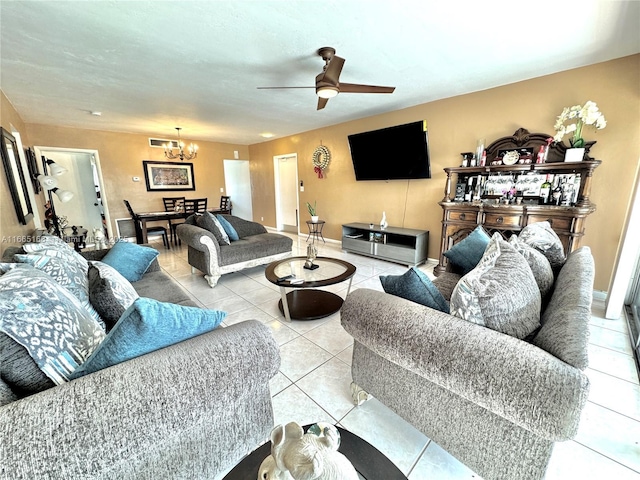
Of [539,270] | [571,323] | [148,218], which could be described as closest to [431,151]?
[539,270]

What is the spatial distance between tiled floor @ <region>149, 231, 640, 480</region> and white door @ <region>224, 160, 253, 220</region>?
5.24 metres

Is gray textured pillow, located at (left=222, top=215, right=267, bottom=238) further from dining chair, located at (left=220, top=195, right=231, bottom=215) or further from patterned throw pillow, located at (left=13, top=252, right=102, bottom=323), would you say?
patterned throw pillow, located at (left=13, top=252, right=102, bottom=323)

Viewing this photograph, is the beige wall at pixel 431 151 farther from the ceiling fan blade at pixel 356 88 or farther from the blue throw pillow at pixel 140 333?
the blue throw pillow at pixel 140 333

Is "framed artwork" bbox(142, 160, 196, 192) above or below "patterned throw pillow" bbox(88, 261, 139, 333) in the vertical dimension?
above

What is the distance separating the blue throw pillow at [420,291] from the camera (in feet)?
3.88

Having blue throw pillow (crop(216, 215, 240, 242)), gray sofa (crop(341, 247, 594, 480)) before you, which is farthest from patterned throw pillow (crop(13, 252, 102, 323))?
blue throw pillow (crop(216, 215, 240, 242))

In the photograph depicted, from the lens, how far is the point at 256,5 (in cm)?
169

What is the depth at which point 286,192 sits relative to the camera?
6.61 meters

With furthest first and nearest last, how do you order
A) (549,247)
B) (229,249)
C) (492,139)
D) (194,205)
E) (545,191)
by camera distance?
(194,205)
(229,249)
(492,139)
(545,191)
(549,247)

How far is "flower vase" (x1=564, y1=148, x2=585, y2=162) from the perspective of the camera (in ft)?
8.30

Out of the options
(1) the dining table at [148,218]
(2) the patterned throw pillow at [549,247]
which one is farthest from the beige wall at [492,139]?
(1) the dining table at [148,218]

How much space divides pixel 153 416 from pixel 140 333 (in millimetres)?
238

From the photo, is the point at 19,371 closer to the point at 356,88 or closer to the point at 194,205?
the point at 356,88

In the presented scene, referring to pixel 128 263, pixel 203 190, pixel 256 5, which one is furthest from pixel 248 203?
pixel 256 5
